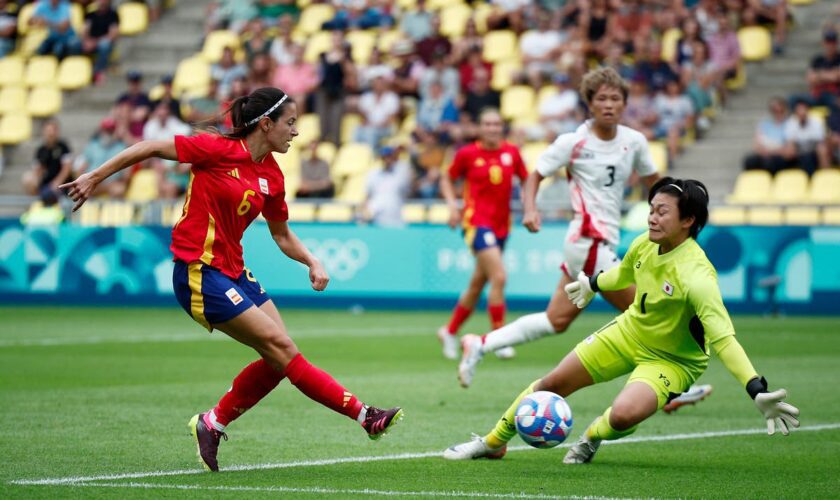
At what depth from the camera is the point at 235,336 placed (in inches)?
313

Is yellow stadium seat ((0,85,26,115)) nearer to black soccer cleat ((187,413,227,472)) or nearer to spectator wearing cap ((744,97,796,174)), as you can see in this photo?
spectator wearing cap ((744,97,796,174))

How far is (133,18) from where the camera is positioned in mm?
32500

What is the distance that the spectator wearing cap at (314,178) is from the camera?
24594 millimetres

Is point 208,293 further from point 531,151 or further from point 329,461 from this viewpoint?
point 531,151

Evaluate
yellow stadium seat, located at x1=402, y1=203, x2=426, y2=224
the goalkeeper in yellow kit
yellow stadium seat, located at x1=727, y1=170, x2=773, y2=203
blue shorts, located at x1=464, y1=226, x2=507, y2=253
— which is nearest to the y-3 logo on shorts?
the goalkeeper in yellow kit

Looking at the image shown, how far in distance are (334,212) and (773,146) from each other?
7.22 m

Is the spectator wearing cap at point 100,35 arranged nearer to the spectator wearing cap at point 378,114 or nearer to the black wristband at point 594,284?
the spectator wearing cap at point 378,114

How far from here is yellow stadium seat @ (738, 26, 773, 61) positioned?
2609 centimetres

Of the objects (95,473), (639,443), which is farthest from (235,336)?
(639,443)

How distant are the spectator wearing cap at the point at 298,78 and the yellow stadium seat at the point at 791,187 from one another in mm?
9281

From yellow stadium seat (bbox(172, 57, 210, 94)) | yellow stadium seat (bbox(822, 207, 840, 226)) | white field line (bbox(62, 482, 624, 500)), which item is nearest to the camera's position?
white field line (bbox(62, 482, 624, 500))

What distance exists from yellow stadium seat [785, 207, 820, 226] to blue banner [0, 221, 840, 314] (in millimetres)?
433

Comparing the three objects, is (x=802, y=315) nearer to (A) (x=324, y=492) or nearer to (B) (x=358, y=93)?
(B) (x=358, y=93)

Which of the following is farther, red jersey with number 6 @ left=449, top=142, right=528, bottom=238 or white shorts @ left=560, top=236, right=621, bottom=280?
red jersey with number 6 @ left=449, top=142, right=528, bottom=238
